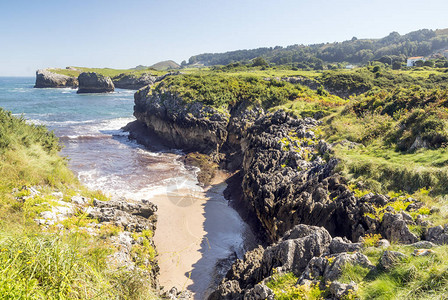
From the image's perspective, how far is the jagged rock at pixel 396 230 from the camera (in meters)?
7.99

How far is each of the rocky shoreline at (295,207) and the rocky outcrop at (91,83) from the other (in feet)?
275

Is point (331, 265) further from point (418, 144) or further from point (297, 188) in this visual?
point (418, 144)

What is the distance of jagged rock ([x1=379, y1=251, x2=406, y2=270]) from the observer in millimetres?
6340

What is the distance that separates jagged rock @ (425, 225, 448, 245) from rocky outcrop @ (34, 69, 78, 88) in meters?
137

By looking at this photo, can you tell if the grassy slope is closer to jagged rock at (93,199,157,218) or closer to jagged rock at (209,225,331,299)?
jagged rock at (93,199,157,218)

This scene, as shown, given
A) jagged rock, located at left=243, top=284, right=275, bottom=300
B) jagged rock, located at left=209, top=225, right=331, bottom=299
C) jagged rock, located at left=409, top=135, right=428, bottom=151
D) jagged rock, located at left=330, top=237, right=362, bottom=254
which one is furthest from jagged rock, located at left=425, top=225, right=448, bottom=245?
jagged rock, located at left=409, top=135, right=428, bottom=151

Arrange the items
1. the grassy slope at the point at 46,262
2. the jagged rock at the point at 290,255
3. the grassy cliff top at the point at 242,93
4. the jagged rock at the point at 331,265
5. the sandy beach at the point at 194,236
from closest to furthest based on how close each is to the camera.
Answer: the grassy slope at the point at 46,262 < the jagged rock at the point at 331,265 < the jagged rock at the point at 290,255 < the sandy beach at the point at 194,236 < the grassy cliff top at the point at 242,93

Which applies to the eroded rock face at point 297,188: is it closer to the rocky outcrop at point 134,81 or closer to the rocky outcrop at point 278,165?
the rocky outcrop at point 278,165

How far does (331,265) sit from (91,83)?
364 ft

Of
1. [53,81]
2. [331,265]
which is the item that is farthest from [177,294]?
[53,81]

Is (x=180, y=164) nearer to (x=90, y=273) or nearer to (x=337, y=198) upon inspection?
(x=337, y=198)

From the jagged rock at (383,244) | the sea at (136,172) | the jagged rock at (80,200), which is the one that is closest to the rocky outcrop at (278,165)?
the jagged rock at (383,244)

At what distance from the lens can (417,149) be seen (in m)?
13.7

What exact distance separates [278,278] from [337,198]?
564 cm
